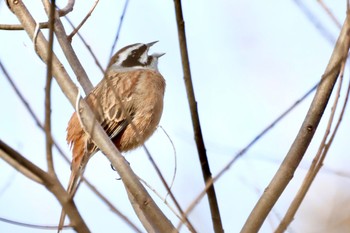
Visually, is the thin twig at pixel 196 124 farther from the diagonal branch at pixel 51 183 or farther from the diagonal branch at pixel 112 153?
the diagonal branch at pixel 51 183

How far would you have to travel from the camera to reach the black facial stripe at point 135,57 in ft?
24.2

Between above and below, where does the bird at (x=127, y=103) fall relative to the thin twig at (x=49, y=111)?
below

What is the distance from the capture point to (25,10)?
4.95m

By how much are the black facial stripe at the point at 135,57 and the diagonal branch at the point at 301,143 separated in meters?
4.08

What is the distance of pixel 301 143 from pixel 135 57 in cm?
426

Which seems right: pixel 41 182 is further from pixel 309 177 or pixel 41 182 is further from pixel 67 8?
pixel 67 8

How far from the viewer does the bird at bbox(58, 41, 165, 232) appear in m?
6.00

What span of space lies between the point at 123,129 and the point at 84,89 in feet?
3.33

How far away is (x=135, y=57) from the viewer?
743cm

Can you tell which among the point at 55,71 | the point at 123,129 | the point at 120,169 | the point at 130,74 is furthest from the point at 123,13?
the point at 130,74

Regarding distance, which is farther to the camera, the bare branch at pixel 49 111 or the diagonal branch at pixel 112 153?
the diagonal branch at pixel 112 153

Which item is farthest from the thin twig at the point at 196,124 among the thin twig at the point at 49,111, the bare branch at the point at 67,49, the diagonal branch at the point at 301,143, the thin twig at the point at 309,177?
the bare branch at the point at 67,49

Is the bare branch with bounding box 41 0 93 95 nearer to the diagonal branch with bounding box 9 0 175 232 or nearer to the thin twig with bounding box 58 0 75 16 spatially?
the thin twig with bounding box 58 0 75 16

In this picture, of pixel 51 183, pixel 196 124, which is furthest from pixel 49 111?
pixel 196 124
